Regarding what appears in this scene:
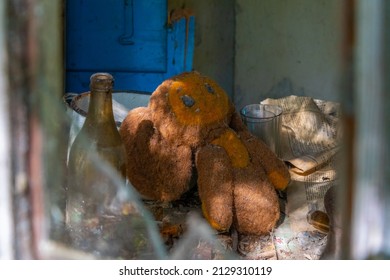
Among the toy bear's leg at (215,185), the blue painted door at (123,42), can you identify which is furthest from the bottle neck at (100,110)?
the blue painted door at (123,42)

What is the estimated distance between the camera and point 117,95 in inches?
84.7

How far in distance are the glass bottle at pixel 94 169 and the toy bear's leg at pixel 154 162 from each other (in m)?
0.59

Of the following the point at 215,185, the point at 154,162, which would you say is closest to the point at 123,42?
the point at 154,162

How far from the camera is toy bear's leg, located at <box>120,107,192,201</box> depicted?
191cm

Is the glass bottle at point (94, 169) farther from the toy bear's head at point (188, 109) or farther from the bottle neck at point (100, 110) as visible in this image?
the toy bear's head at point (188, 109)

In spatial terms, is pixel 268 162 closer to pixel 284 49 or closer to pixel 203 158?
pixel 203 158

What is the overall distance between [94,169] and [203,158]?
2.47ft

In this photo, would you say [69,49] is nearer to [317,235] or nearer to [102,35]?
[102,35]

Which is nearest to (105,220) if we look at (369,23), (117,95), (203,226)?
(369,23)

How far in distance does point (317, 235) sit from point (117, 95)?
82cm

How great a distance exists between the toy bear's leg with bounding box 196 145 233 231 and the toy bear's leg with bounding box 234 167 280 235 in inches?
1.3

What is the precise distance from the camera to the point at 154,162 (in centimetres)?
193

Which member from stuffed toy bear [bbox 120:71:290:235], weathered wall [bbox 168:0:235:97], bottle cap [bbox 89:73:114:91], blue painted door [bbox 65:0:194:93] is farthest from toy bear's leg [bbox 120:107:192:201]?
weathered wall [bbox 168:0:235:97]

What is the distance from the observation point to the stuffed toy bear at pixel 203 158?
1823mm
